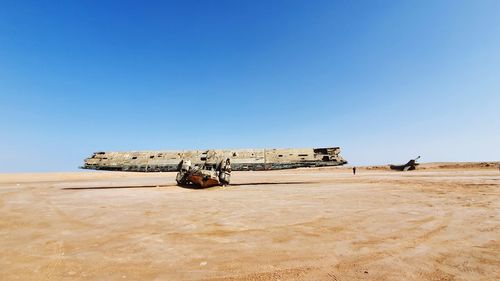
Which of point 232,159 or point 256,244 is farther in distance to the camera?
point 232,159

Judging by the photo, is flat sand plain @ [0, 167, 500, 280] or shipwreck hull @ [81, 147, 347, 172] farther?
shipwreck hull @ [81, 147, 347, 172]

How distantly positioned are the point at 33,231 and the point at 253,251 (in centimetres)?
560

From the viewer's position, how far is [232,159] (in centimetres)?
3259

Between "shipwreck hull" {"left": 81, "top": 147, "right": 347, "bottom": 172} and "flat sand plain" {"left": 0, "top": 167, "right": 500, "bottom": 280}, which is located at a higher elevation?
"shipwreck hull" {"left": 81, "top": 147, "right": 347, "bottom": 172}

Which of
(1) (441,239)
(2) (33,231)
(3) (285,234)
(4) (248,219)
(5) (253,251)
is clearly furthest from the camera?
(4) (248,219)

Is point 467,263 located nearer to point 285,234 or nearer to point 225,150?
point 285,234

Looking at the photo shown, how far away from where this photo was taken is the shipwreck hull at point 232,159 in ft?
97.8

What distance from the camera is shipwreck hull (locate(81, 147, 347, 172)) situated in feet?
97.8

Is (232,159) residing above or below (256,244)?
above

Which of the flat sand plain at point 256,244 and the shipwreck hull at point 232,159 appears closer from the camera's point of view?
the flat sand plain at point 256,244

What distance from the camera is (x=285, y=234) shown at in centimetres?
647

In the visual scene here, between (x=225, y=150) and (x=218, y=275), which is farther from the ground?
(x=225, y=150)

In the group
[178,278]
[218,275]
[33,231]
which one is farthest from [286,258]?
[33,231]

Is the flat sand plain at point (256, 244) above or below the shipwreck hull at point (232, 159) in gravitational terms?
below
